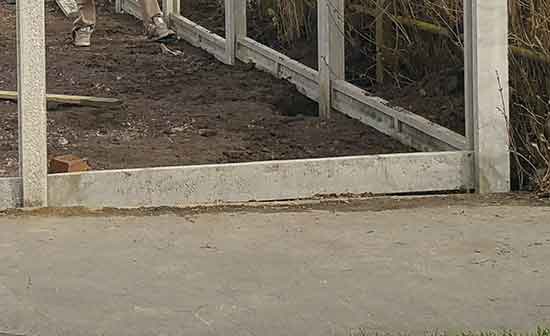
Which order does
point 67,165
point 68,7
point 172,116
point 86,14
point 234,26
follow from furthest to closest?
point 68,7, point 86,14, point 234,26, point 172,116, point 67,165

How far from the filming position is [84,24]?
996 centimetres

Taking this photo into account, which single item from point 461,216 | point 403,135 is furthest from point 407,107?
point 461,216

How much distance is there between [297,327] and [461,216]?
6.29 ft

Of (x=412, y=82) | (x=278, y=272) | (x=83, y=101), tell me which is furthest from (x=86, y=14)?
(x=278, y=272)

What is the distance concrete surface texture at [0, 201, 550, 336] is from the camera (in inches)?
162

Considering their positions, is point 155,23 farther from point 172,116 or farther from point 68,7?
point 172,116

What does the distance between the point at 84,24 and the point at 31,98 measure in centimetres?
437

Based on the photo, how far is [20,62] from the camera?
18.6ft

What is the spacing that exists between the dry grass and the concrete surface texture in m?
0.51

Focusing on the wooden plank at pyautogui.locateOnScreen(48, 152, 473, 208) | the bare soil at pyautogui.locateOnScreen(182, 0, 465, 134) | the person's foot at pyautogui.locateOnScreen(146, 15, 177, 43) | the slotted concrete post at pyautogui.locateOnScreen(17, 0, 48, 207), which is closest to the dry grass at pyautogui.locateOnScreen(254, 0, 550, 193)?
the bare soil at pyautogui.locateOnScreen(182, 0, 465, 134)

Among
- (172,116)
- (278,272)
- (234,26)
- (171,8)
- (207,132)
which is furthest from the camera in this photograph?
(171,8)

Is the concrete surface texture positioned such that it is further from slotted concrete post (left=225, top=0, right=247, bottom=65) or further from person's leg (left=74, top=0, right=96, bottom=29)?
person's leg (left=74, top=0, right=96, bottom=29)

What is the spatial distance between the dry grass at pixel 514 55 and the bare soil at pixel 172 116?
22.5 inches

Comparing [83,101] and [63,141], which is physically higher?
[83,101]
